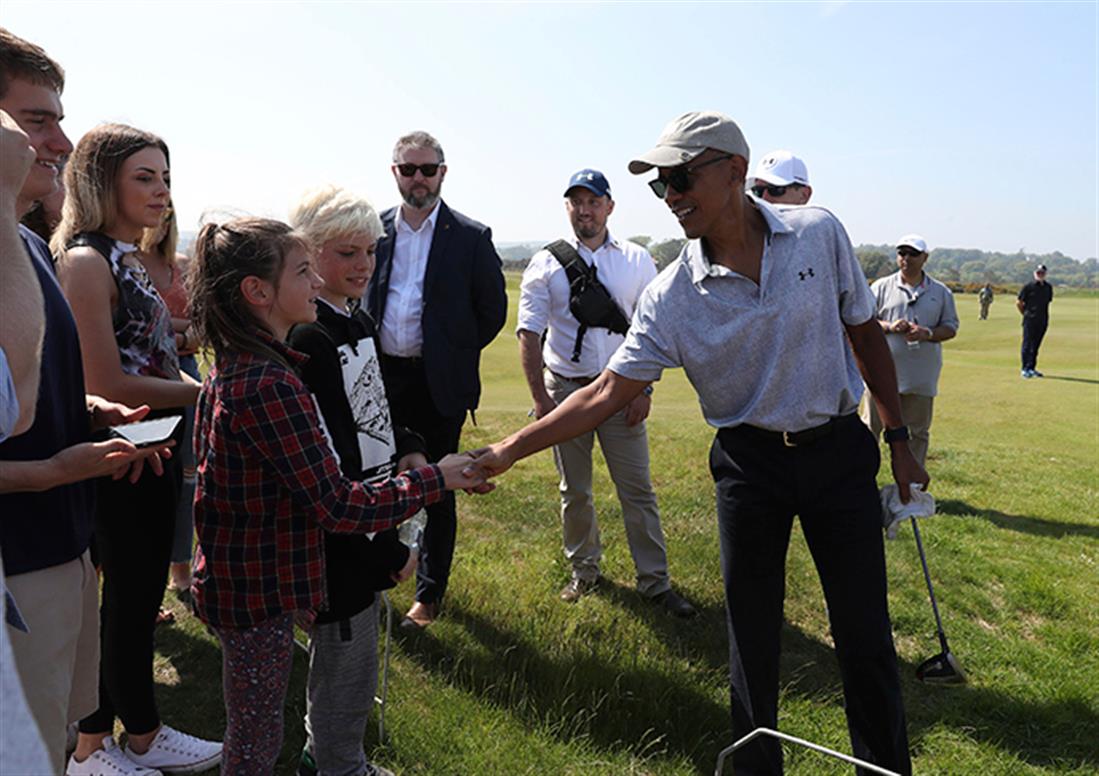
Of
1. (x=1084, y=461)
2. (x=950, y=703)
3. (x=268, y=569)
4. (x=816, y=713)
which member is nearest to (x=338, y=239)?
(x=268, y=569)

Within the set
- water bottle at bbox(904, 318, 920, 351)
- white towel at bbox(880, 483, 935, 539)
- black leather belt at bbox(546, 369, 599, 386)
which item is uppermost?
water bottle at bbox(904, 318, 920, 351)

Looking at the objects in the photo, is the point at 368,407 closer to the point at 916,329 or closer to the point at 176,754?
the point at 176,754

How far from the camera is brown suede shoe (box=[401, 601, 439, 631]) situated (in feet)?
14.5

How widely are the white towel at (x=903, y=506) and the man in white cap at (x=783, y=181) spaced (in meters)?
2.15

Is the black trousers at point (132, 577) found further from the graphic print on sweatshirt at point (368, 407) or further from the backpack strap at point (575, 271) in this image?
the backpack strap at point (575, 271)

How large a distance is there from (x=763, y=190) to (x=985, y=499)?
175 inches

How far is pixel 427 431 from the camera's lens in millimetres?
4691

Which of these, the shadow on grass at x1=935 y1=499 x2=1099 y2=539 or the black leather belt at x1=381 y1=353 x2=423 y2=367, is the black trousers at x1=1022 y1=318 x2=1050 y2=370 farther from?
the black leather belt at x1=381 y1=353 x2=423 y2=367

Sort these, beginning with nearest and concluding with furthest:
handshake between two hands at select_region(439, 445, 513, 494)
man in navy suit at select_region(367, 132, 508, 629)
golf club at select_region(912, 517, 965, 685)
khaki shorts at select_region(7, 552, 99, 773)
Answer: khaki shorts at select_region(7, 552, 99, 773)
handshake between two hands at select_region(439, 445, 513, 494)
golf club at select_region(912, 517, 965, 685)
man in navy suit at select_region(367, 132, 508, 629)

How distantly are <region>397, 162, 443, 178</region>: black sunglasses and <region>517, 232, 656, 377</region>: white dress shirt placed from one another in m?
0.84

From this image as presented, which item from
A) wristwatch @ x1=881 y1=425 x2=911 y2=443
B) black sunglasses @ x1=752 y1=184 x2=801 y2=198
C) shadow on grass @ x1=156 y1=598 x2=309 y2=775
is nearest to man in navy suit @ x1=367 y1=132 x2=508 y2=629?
shadow on grass @ x1=156 y1=598 x2=309 y2=775

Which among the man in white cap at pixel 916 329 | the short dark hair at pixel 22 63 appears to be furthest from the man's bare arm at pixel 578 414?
the man in white cap at pixel 916 329

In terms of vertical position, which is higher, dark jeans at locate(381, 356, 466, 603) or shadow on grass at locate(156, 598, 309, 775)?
dark jeans at locate(381, 356, 466, 603)

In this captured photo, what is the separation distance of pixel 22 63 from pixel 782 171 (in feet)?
13.2
